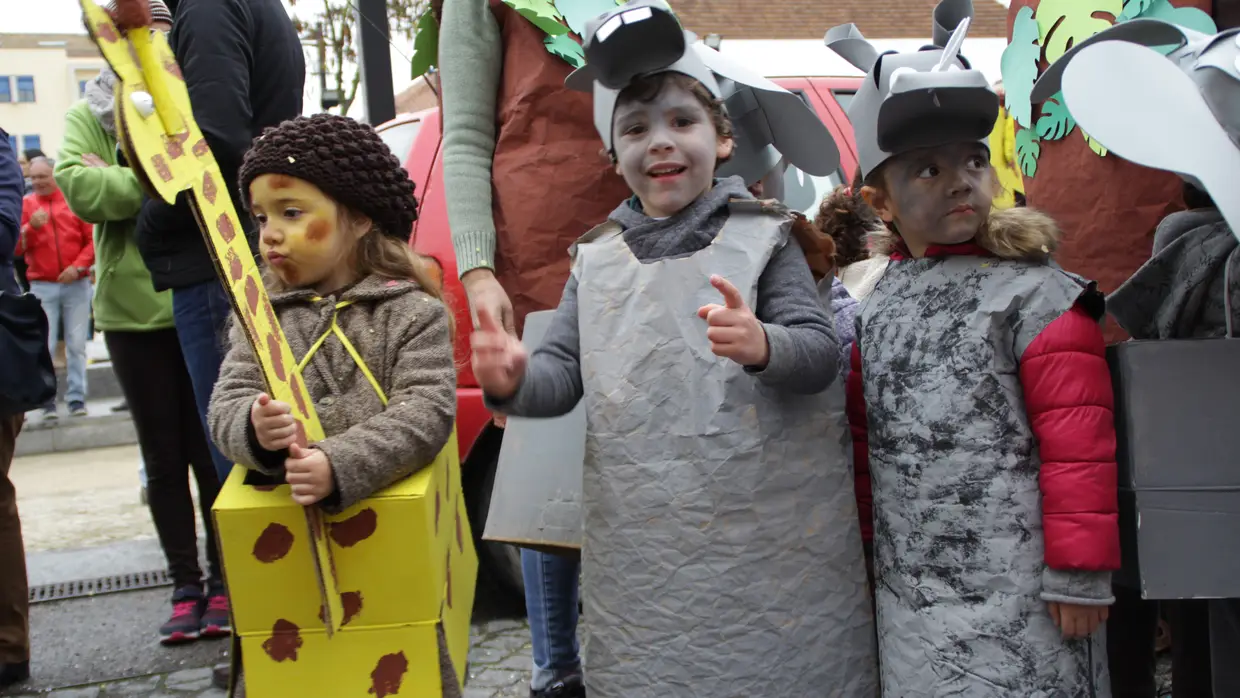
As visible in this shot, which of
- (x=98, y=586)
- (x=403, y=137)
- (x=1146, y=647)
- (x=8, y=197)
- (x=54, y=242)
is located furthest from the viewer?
(x=54, y=242)

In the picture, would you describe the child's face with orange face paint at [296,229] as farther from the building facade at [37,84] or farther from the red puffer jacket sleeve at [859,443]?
the building facade at [37,84]

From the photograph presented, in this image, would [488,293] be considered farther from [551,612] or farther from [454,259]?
[454,259]

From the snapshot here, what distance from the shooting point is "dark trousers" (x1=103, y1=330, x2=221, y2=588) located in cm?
313

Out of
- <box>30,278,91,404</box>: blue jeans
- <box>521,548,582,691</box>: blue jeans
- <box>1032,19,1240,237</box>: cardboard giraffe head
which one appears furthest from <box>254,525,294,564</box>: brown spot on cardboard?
<box>30,278,91,404</box>: blue jeans

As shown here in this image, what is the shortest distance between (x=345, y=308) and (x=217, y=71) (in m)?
0.89

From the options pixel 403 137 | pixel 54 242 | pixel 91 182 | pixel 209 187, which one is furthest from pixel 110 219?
pixel 54 242

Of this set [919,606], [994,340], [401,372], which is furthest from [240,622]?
[994,340]

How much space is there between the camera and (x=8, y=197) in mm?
2871

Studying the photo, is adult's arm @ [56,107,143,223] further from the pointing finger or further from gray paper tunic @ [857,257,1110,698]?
gray paper tunic @ [857,257,1110,698]

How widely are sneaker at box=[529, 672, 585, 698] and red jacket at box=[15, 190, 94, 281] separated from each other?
21.4 feet

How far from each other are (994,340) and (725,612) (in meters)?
0.60

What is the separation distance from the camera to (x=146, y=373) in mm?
3129

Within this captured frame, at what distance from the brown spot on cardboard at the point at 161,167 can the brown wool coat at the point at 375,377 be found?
425 mm

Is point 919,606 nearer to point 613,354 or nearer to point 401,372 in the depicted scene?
point 613,354
